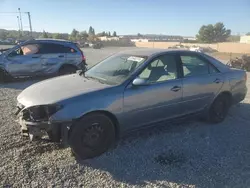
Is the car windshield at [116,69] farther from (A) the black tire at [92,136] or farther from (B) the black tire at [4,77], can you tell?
(B) the black tire at [4,77]

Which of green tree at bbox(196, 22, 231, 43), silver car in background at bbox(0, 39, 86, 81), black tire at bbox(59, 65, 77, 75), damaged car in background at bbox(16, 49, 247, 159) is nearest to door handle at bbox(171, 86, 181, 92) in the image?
damaged car in background at bbox(16, 49, 247, 159)

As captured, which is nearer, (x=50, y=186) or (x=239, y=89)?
(x=50, y=186)

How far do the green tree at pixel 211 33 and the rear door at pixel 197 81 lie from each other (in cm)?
10026

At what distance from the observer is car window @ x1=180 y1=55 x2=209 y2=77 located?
15.9 feet

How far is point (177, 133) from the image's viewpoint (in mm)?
4812

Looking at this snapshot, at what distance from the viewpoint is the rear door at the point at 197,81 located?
4797 millimetres

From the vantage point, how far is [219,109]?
5484mm

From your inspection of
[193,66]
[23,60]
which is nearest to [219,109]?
[193,66]

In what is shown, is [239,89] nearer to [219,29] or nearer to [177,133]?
[177,133]

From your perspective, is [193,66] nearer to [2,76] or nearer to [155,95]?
[155,95]

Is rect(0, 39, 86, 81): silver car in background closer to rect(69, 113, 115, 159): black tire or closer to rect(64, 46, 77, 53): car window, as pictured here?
rect(64, 46, 77, 53): car window

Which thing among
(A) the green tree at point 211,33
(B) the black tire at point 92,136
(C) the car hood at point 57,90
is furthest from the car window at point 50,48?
(A) the green tree at point 211,33

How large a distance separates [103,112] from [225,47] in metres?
57.7

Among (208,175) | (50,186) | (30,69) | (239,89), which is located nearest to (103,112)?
(50,186)
